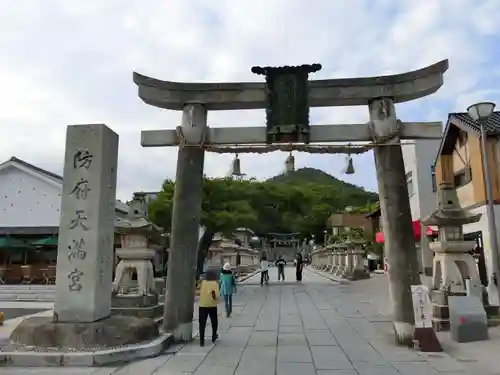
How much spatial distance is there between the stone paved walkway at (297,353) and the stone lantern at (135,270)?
2676mm

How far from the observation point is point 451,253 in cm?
1296

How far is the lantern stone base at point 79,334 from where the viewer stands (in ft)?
28.3

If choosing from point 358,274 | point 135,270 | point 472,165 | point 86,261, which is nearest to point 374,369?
point 86,261

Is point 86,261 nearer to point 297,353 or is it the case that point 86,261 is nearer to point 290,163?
point 297,353

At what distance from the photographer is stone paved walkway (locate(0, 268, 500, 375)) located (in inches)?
307

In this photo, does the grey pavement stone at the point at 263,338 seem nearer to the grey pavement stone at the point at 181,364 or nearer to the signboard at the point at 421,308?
the grey pavement stone at the point at 181,364

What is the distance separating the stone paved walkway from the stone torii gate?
53.8 inches

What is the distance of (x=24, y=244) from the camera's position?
3028cm

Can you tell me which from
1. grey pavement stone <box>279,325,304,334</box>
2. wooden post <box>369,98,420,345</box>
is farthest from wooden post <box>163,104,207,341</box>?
wooden post <box>369,98,420,345</box>

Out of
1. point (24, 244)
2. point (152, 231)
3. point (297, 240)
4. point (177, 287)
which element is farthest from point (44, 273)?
point (297, 240)

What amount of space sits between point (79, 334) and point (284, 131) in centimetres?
615

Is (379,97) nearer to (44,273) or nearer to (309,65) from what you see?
(309,65)

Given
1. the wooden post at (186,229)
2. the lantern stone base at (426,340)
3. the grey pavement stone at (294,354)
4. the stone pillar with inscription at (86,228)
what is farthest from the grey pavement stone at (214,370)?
the lantern stone base at (426,340)

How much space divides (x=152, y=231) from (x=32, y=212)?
20762mm
